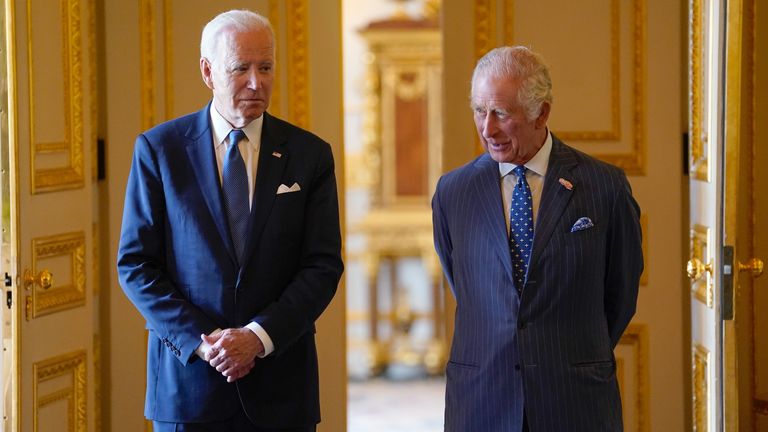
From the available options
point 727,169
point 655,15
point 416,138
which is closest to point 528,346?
point 727,169

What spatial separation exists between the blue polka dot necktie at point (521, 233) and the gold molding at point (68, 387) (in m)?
1.58

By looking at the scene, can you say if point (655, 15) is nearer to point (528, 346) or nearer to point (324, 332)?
point (324, 332)

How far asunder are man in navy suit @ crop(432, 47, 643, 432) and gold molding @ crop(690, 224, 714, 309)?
588 millimetres

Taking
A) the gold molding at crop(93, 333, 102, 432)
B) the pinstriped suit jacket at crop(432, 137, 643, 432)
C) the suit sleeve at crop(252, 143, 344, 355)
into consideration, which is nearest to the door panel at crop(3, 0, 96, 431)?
the gold molding at crop(93, 333, 102, 432)

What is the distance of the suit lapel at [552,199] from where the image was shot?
2662 mm

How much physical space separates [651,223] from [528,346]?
1602 millimetres

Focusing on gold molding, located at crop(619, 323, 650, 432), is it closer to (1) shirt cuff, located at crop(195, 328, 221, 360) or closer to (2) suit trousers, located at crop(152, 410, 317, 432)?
(2) suit trousers, located at crop(152, 410, 317, 432)

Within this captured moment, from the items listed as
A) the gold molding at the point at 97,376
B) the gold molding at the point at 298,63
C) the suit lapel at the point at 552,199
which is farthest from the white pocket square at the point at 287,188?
the gold molding at the point at 97,376

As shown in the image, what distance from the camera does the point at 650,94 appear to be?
409 cm

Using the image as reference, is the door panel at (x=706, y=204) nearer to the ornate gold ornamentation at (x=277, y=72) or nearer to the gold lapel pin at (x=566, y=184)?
the gold lapel pin at (x=566, y=184)

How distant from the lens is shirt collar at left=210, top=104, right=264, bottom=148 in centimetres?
287

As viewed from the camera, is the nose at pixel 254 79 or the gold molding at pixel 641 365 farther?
the gold molding at pixel 641 365

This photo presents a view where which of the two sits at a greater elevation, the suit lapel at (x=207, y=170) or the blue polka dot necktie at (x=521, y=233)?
the suit lapel at (x=207, y=170)

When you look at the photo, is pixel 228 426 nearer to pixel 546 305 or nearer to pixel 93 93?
pixel 546 305
